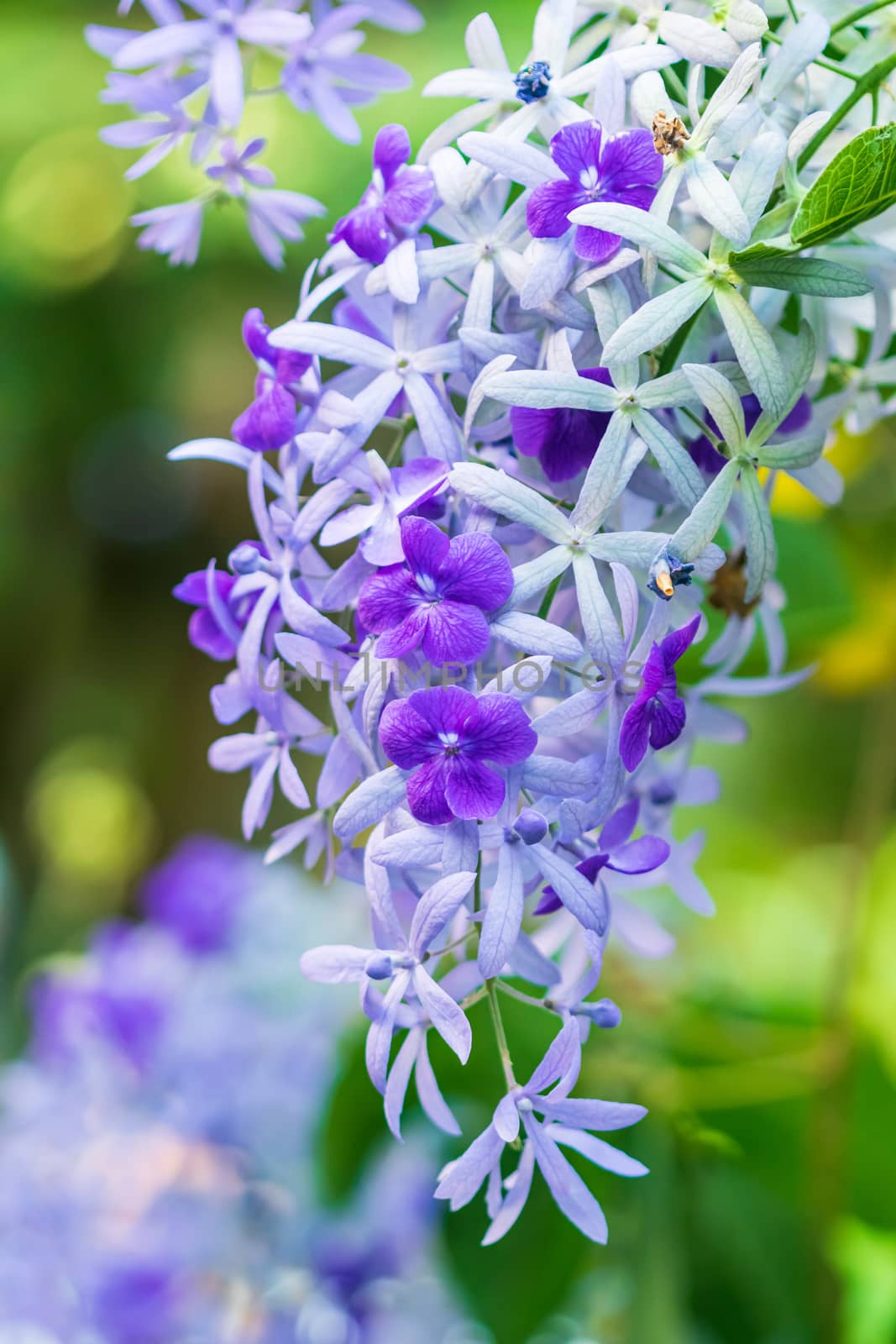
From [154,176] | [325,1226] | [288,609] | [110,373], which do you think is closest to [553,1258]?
[325,1226]

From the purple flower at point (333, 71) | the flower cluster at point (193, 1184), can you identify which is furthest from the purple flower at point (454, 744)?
the flower cluster at point (193, 1184)

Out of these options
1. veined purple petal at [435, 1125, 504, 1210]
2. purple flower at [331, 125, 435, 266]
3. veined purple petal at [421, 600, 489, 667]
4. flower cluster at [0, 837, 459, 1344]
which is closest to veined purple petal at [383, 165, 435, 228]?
purple flower at [331, 125, 435, 266]

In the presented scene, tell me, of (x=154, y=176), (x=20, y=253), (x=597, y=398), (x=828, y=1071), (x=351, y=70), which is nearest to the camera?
(x=597, y=398)

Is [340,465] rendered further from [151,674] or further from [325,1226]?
[151,674]

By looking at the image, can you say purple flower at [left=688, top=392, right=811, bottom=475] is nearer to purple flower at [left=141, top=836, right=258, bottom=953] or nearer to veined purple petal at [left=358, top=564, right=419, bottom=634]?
veined purple petal at [left=358, top=564, right=419, bottom=634]

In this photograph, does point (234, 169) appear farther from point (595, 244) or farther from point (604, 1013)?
point (604, 1013)

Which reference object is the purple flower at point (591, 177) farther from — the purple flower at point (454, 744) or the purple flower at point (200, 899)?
the purple flower at point (200, 899)
